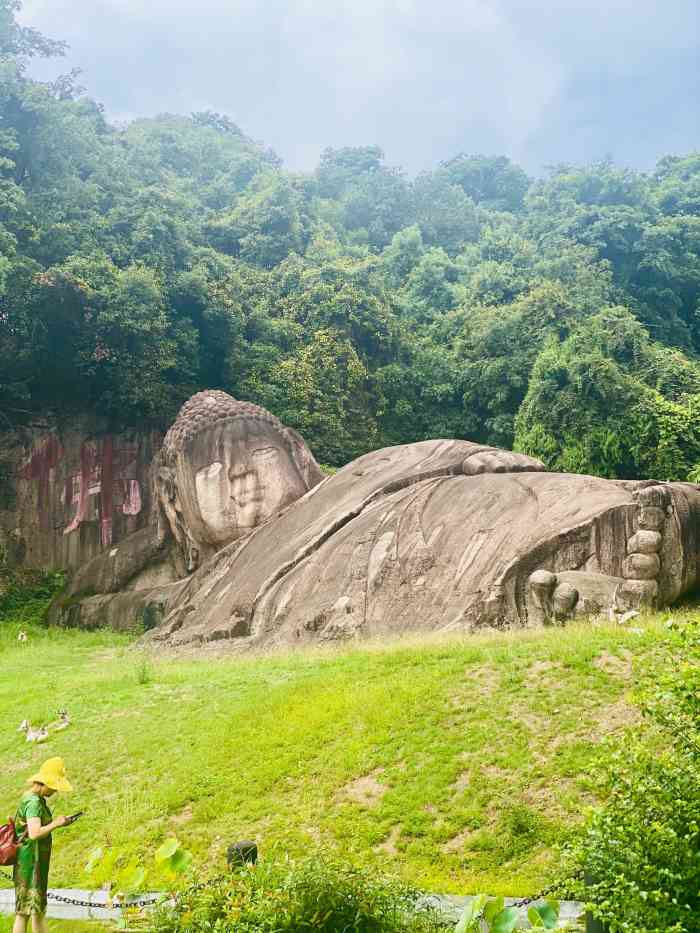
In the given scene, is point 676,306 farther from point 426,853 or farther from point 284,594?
point 426,853

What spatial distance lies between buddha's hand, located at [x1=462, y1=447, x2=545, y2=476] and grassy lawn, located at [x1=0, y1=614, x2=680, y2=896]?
473 centimetres

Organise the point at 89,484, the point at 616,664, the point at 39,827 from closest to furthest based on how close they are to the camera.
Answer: the point at 39,827, the point at 616,664, the point at 89,484

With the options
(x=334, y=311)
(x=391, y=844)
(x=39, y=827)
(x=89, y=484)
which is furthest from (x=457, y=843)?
(x=334, y=311)

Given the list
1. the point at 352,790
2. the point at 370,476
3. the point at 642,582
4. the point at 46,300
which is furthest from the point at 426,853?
the point at 46,300

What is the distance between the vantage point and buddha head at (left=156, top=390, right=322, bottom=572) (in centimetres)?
1755

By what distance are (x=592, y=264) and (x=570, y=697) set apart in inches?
969

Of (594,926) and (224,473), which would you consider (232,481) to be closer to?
(224,473)

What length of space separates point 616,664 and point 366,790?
298 centimetres

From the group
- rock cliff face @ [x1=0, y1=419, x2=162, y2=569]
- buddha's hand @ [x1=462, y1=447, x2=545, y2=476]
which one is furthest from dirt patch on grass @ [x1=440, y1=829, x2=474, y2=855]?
rock cliff face @ [x1=0, y1=419, x2=162, y2=569]

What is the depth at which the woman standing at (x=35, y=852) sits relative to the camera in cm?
542

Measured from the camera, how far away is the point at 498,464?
589 inches

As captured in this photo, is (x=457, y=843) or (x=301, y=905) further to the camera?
(x=457, y=843)

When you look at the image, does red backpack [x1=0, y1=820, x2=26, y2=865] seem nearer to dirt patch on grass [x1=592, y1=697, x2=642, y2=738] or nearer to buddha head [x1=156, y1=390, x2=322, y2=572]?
dirt patch on grass [x1=592, y1=697, x2=642, y2=738]

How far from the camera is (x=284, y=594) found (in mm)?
14305
